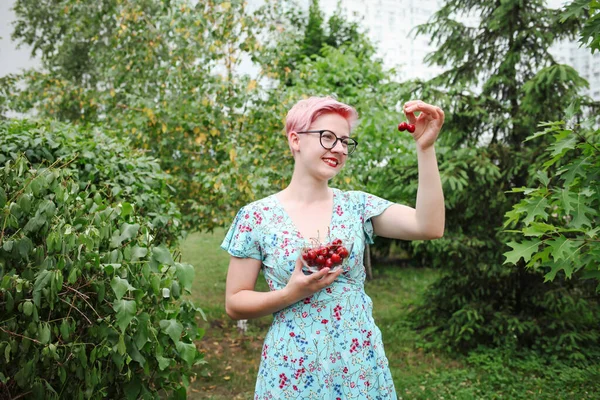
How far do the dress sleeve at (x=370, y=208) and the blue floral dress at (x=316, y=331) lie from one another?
0.24 feet

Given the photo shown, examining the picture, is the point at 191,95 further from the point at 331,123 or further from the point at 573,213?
the point at 573,213

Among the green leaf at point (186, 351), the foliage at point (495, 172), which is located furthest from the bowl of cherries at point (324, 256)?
the foliage at point (495, 172)

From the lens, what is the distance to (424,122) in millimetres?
1785

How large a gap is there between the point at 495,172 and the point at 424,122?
444cm

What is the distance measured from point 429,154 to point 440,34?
545 cm

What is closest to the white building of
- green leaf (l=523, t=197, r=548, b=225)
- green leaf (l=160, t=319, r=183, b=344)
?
green leaf (l=523, t=197, r=548, b=225)

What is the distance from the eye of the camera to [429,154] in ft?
5.88

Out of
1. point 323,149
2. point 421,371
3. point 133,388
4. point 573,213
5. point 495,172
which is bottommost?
point 421,371

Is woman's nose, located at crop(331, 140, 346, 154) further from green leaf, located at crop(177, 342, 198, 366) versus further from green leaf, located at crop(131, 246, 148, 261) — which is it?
green leaf, located at crop(177, 342, 198, 366)

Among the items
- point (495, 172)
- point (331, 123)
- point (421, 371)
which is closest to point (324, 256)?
point (331, 123)

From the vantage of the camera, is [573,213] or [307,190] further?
[573,213]

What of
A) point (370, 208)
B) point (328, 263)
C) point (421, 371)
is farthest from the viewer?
point (421, 371)

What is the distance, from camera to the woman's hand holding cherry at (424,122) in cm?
171

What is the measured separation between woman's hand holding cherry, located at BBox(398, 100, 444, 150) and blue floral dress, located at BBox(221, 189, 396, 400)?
0.40m
